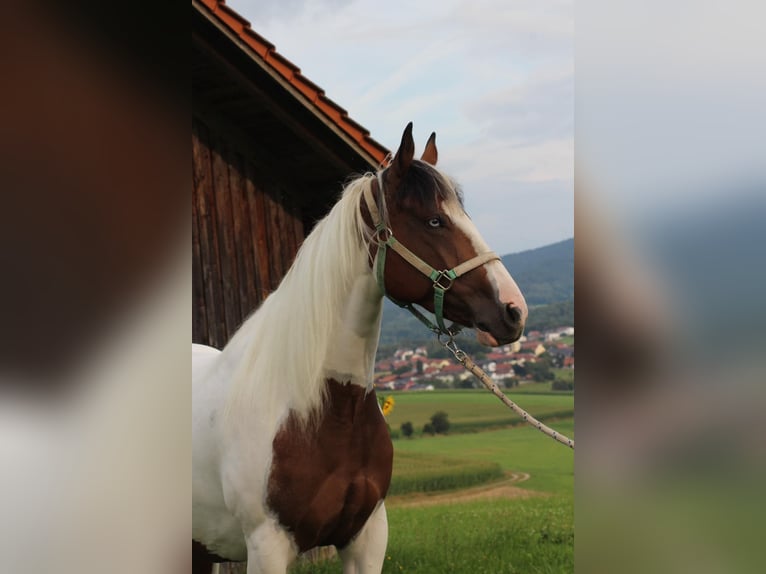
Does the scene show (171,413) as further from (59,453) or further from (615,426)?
(615,426)

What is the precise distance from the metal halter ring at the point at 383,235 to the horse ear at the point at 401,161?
161 mm

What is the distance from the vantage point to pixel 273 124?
4812 millimetres

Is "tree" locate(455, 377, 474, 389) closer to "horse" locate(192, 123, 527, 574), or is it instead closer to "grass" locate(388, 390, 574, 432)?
"grass" locate(388, 390, 574, 432)

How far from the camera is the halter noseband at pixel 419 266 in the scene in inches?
97.0

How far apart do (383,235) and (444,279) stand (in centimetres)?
29

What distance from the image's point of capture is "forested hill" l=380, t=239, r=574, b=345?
1855 cm

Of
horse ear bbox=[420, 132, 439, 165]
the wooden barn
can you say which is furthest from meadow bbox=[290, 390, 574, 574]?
horse ear bbox=[420, 132, 439, 165]

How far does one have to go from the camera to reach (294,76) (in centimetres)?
413

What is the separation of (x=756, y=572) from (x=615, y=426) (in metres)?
0.14

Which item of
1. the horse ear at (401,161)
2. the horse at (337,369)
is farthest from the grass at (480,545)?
the horse ear at (401,161)

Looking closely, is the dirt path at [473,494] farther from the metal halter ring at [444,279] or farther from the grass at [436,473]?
the metal halter ring at [444,279]

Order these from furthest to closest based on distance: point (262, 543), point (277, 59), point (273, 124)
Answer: point (273, 124)
point (277, 59)
point (262, 543)

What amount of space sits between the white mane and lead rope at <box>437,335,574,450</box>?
1.38 feet

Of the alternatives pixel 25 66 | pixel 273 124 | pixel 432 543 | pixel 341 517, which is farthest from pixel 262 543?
pixel 432 543
